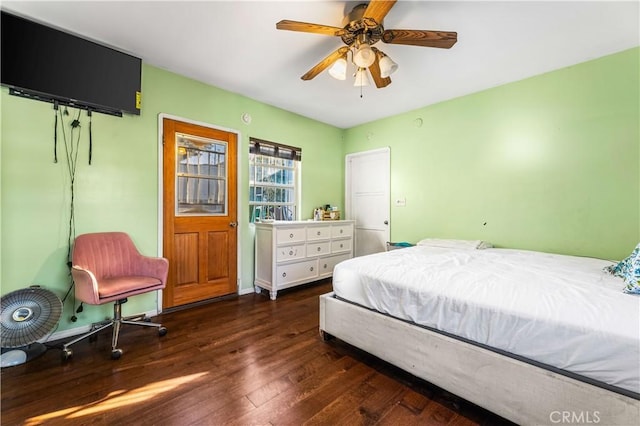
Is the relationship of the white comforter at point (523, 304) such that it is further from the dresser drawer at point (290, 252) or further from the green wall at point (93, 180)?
the green wall at point (93, 180)

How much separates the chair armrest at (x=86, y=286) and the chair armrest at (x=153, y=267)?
462 mm

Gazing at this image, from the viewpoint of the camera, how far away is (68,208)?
2.30 meters

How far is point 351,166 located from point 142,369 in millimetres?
3913

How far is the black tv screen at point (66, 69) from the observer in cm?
203

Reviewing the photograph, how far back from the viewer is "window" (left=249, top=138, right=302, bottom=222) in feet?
12.1

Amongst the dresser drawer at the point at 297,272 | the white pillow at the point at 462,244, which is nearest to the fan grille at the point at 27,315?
the dresser drawer at the point at 297,272

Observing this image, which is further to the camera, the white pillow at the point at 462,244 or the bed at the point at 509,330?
the white pillow at the point at 462,244

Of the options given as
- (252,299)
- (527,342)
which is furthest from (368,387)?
(252,299)

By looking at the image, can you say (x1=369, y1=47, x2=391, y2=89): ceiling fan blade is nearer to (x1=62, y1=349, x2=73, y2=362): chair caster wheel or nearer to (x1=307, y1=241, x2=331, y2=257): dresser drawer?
(x1=307, y1=241, x2=331, y2=257): dresser drawer

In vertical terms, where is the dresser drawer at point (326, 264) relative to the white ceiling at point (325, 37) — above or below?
below

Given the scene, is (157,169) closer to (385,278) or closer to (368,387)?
(385,278)

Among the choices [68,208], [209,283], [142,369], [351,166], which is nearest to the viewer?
[142,369]

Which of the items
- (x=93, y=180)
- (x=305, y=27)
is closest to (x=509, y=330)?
(x=305, y=27)

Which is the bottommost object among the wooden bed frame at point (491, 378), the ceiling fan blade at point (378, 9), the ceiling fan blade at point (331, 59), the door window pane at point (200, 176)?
the wooden bed frame at point (491, 378)
